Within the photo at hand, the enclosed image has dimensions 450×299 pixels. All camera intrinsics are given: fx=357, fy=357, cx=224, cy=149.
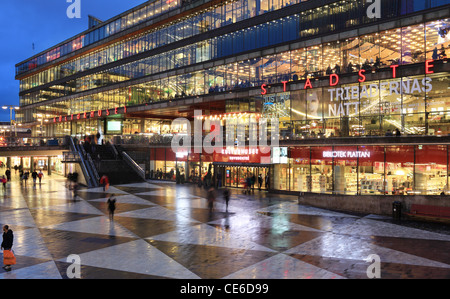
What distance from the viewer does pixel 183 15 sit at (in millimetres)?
45531

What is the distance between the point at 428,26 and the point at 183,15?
29181mm

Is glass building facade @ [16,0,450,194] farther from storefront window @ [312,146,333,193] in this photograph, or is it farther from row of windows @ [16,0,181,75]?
row of windows @ [16,0,181,75]

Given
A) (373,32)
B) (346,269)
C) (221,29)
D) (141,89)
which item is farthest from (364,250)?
(141,89)

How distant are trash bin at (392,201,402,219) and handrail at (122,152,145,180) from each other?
97.7 ft

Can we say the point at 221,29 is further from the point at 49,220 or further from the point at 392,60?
the point at 49,220

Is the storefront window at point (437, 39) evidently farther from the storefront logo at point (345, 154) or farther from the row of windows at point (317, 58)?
the storefront logo at point (345, 154)

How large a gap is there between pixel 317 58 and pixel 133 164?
25.5m

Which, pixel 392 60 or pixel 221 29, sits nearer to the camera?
pixel 392 60

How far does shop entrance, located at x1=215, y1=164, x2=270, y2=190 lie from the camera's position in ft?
111

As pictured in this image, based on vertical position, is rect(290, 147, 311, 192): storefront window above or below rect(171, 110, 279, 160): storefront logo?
below

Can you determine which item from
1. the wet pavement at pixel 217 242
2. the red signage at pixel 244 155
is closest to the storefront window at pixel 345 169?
the wet pavement at pixel 217 242

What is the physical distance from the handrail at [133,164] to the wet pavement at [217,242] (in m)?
17.3

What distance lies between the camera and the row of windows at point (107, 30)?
49.5 metres

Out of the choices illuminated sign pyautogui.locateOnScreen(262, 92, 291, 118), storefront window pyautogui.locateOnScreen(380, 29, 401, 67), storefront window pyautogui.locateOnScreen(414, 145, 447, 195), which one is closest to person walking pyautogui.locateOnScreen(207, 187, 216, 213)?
illuminated sign pyautogui.locateOnScreen(262, 92, 291, 118)
